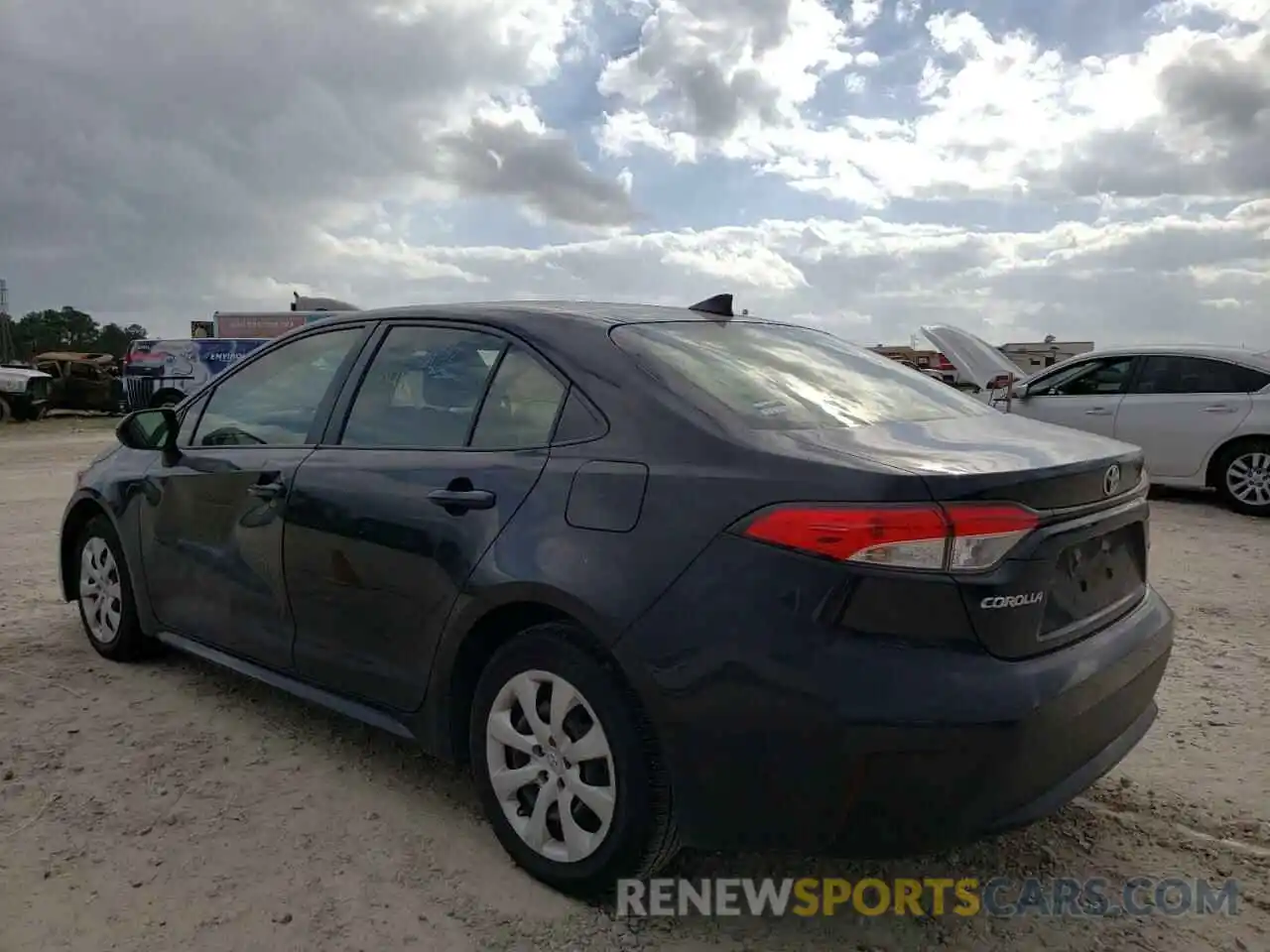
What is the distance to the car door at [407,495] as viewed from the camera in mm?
2762

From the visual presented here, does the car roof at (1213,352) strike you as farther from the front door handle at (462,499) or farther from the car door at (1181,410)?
A: the front door handle at (462,499)

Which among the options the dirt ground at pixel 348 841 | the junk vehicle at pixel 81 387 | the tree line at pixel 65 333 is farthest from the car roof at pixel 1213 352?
the tree line at pixel 65 333

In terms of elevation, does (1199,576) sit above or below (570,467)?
below

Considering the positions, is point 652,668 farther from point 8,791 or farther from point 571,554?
point 8,791

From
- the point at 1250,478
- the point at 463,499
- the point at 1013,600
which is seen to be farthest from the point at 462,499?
the point at 1250,478

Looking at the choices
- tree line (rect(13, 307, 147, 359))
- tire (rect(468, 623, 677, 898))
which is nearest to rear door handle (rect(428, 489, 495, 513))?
tire (rect(468, 623, 677, 898))

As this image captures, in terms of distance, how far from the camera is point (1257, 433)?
28.6ft

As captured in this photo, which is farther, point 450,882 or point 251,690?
point 251,690

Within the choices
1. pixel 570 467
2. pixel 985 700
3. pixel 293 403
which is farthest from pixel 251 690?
pixel 985 700

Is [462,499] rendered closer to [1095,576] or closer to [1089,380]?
[1095,576]

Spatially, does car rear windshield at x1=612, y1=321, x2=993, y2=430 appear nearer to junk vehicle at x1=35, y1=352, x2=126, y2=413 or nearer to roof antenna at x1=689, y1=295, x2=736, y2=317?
roof antenna at x1=689, y1=295, x2=736, y2=317

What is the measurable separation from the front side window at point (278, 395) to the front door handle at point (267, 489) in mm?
159

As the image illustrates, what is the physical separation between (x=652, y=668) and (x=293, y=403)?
1.98 m

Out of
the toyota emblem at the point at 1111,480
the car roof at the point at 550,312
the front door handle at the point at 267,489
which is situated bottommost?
the front door handle at the point at 267,489
